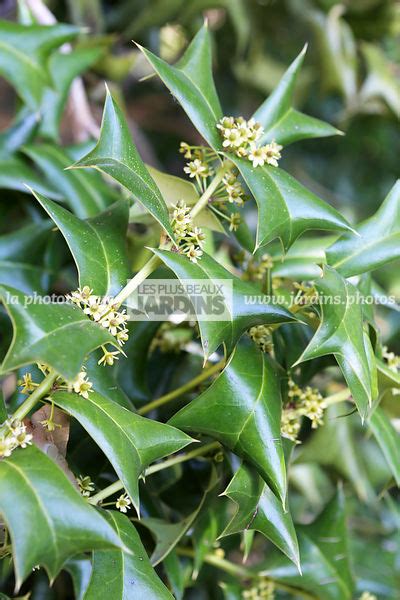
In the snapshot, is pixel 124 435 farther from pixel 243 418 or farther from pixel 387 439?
pixel 387 439

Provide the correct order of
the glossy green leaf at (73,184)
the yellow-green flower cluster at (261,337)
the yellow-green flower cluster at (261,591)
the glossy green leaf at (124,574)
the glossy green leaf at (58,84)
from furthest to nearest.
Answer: the glossy green leaf at (58,84)
the glossy green leaf at (73,184)
the yellow-green flower cluster at (261,591)
the yellow-green flower cluster at (261,337)
the glossy green leaf at (124,574)

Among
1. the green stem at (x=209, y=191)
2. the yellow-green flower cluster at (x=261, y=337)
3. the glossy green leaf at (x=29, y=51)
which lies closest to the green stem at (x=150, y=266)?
the green stem at (x=209, y=191)

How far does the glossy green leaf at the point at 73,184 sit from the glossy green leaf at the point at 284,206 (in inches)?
15.2

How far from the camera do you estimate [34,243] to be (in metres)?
0.89

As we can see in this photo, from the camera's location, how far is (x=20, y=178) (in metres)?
0.95

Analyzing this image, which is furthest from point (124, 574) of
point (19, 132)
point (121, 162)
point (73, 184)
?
point (19, 132)

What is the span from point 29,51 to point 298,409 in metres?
0.67

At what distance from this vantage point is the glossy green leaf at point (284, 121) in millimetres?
649

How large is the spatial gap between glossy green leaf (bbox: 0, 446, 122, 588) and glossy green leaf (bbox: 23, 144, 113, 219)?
54 cm

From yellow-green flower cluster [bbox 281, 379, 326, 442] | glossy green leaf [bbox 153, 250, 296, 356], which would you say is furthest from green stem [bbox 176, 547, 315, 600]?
glossy green leaf [bbox 153, 250, 296, 356]

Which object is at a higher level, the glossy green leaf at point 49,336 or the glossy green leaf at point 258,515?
the glossy green leaf at point 49,336

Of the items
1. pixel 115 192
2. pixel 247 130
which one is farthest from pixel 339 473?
pixel 247 130

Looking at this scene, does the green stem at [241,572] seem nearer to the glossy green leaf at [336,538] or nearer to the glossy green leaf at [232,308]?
the glossy green leaf at [336,538]

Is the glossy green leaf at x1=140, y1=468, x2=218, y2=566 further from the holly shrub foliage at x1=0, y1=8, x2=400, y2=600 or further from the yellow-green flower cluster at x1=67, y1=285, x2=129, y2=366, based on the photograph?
the yellow-green flower cluster at x1=67, y1=285, x2=129, y2=366
